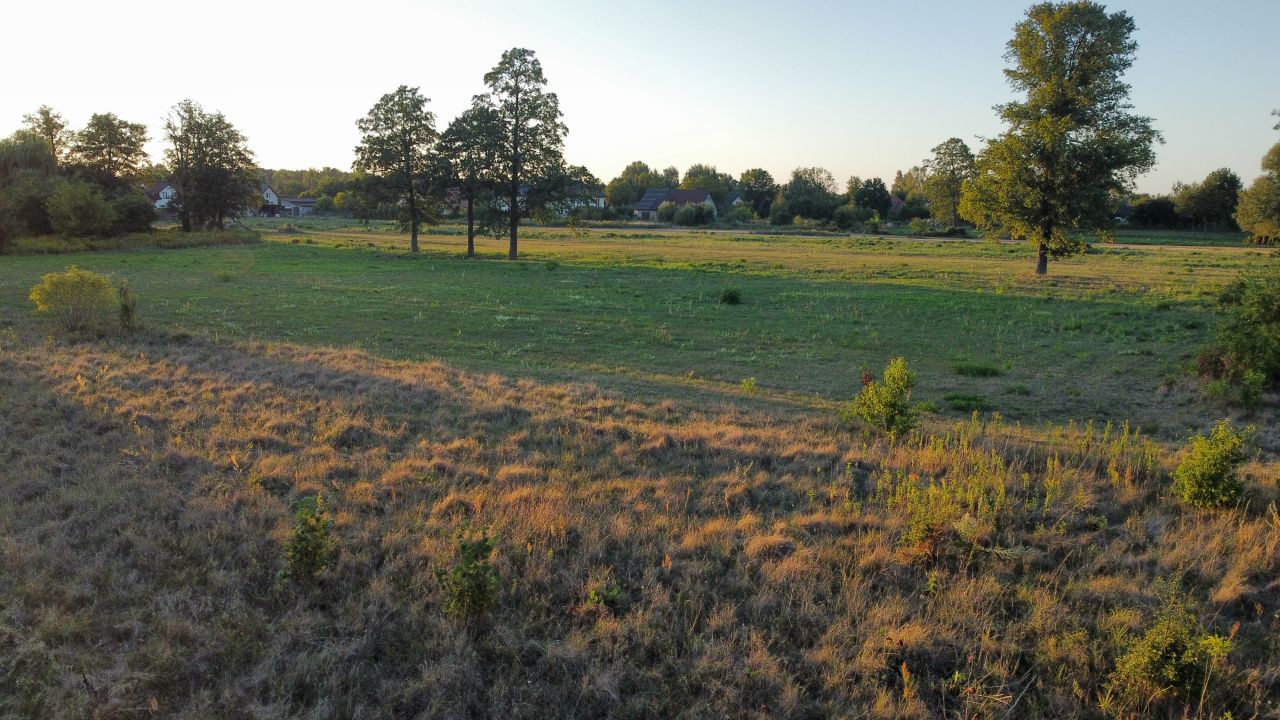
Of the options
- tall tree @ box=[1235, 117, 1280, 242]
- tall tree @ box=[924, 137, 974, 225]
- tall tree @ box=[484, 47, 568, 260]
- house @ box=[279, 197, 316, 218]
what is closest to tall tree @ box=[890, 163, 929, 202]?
tall tree @ box=[924, 137, 974, 225]

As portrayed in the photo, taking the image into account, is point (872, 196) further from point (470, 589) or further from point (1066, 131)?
point (470, 589)

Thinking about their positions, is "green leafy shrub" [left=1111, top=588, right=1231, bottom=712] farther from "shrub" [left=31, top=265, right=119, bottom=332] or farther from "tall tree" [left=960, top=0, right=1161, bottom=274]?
"tall tree" [left=960, top=0, right=1161, bottom=274]

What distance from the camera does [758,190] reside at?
127625 millimetres

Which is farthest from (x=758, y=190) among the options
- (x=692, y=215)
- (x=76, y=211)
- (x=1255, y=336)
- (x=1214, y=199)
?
(x=1255, y=336)

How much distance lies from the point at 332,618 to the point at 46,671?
1.60m

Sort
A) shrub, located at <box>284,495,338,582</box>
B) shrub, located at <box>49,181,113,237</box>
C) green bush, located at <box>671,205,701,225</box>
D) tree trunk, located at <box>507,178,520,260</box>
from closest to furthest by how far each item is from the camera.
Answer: shrub, located at <box>284,495,338,582</box> → shrub, located at <box>49,181,113,237</box> → tree trunk, located at <box>507,178,520,260</box> → green bush, located at <box>671,205,701,225</box>

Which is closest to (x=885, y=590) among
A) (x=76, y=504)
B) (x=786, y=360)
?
(x=76, y=504)

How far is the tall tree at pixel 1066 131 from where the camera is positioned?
30.2m

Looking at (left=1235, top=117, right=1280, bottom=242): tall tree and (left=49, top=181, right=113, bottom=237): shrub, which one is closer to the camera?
(left=49, top=181, right=113, bottom=237): shrub

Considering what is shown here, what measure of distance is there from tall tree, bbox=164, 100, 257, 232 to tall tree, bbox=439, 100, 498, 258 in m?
26.1

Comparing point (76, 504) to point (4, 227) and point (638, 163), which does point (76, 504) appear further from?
point (638, 163)

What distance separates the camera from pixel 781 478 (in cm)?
752

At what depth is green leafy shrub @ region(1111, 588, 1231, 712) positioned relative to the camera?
4.19 meters

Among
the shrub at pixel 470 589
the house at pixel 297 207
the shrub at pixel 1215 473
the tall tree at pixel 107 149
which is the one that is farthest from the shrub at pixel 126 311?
the house at pixel 297 207
